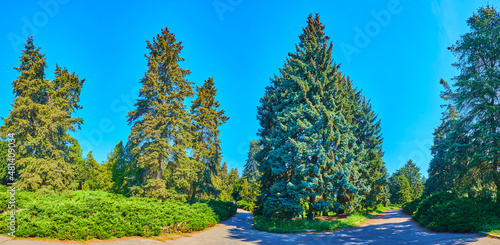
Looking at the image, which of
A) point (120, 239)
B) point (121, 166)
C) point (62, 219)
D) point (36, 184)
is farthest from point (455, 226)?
point (121, 166)

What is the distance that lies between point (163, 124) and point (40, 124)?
39.2 feet

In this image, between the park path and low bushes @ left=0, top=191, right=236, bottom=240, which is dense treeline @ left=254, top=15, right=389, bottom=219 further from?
low bushes @ left=0, top=191, right=236, bottom=240

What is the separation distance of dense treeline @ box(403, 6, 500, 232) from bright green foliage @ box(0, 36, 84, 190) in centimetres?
2667

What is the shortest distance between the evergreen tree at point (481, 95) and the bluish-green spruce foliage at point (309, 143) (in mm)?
6594

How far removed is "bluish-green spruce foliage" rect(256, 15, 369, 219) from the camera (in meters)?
14.9

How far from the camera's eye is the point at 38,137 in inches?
730

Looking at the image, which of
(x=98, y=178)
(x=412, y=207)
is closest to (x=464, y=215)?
(x=412, y=207)

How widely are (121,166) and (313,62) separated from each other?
25.7m

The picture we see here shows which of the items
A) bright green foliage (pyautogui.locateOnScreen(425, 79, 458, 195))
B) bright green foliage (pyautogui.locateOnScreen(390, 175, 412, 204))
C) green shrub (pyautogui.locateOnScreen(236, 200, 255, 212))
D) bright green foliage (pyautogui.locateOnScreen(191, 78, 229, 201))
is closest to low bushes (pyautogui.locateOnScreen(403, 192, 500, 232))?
bright green foliage (pyautogui.locateOnScreen(425, 79, 458, 195))

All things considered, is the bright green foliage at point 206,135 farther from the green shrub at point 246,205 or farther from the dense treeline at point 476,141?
the dense treeline at point 476,141

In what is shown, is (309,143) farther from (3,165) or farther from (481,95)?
(3,165)

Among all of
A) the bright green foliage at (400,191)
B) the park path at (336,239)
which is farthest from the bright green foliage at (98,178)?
the bright green foliage at (400,191)

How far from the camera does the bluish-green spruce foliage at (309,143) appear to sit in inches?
586

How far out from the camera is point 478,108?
1284 centimetres
